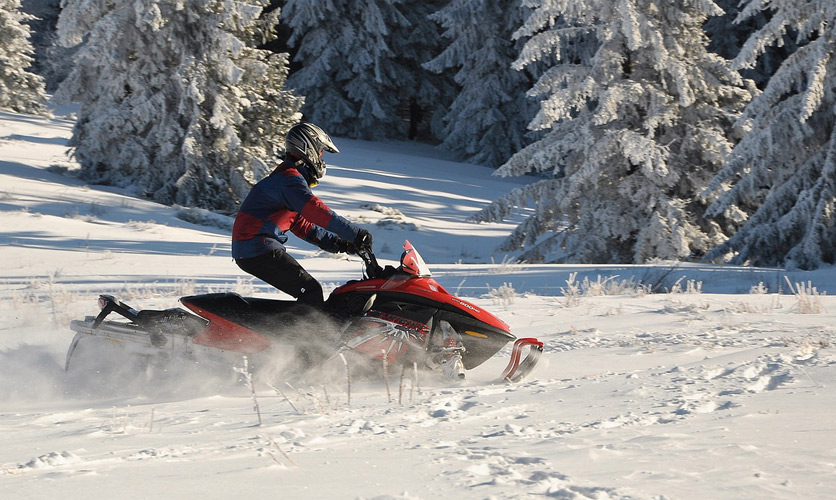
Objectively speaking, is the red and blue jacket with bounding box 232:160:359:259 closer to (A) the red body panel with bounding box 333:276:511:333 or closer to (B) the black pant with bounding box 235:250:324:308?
(B) the black pant with bounding box 235:250:324:308

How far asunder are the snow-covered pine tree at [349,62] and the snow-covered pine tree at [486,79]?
3.06m

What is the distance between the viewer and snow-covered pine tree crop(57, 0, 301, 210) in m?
20.1

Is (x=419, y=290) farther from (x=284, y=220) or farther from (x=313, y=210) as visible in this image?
(x=284, y=220)

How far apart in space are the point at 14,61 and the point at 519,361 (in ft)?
85.4

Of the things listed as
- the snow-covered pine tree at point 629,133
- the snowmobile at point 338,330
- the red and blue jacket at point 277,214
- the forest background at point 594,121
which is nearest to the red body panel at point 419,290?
the snowmobile at point 338,330

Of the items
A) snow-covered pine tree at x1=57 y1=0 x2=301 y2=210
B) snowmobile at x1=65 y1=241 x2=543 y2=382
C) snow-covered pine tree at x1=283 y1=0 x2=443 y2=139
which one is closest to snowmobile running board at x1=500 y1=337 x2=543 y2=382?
snowmobile at x1=65 y1=241 x2=543 y2=382

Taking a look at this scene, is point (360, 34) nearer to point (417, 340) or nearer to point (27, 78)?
point (27, 78)

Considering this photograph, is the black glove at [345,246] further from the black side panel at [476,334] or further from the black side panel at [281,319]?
the black side panel at [476,334]

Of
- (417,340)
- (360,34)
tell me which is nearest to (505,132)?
(360,34)

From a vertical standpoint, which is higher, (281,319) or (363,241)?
(363,241)

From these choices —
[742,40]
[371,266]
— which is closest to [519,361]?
[371,266]

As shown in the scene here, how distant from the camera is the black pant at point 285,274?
6.06 metres

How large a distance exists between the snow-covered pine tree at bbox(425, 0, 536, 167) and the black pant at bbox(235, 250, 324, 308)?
30.5 m

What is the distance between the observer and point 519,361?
5977 mm
